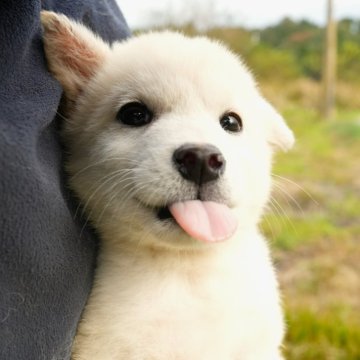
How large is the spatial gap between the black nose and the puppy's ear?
0.34 m

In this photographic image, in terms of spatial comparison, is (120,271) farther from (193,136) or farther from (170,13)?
(170,13)

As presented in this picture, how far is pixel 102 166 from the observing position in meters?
1.30

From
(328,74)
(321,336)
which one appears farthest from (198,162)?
(328,74)

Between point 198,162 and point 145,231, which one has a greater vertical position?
point 198,162

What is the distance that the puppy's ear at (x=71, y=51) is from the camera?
1233mm

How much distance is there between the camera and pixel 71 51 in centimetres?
137

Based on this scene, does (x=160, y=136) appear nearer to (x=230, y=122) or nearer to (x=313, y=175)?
(x=230, y=122)

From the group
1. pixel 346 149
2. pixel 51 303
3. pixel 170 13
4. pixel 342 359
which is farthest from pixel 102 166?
pixel 170 13

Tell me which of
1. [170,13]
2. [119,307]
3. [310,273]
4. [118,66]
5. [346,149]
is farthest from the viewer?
[170,13]

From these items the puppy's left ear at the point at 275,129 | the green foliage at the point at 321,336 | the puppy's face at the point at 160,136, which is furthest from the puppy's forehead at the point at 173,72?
the green foliage at the point at 321,336

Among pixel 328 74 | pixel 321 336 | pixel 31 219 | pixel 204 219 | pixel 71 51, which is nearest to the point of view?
pixel 31 219

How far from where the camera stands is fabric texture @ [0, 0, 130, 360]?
888 millimetres

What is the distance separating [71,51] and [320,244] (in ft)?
12.1

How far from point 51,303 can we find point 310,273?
133 inches
